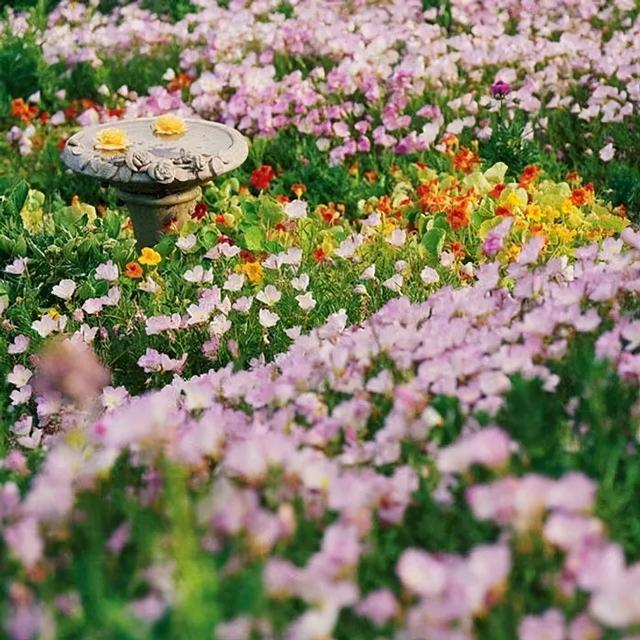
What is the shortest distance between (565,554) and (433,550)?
0.87 feet

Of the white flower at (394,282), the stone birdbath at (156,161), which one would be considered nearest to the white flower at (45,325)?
the stone birdbath at (156,161)

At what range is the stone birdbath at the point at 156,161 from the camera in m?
4.44

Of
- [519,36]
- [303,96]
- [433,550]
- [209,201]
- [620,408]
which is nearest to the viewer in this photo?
[433,550]

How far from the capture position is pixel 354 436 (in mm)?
2139

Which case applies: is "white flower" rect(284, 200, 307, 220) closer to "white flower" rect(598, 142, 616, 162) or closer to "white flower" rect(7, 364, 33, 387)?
"white flower" rect(7, 364, 33, 387)

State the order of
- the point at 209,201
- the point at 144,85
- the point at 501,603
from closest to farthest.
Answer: the point at 501,603 < the point at 209,201 < the point at 144,85

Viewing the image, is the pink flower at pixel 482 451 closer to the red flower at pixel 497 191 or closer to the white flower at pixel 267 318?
the white flower at pixel 267 318

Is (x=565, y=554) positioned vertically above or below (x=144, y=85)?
above

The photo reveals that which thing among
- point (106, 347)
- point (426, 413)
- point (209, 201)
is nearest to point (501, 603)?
point (426, 413)

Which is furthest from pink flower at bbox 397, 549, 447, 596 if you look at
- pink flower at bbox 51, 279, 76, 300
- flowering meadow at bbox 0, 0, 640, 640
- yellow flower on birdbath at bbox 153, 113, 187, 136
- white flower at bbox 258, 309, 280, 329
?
yellow flower on birdbath at bbox 153, 113, 187, 136

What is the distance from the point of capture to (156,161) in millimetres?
4445

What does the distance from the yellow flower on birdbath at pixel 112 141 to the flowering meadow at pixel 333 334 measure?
15mm

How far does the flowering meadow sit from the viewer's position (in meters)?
1.62

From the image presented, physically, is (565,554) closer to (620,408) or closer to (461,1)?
(620,408)
